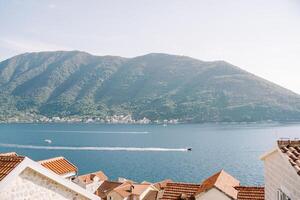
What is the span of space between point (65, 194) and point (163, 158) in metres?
148

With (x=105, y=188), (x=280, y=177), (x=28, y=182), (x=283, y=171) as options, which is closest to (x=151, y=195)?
(x=105, y=188)

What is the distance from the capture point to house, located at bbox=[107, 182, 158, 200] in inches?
2689

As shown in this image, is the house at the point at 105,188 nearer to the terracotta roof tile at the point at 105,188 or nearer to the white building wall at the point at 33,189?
the terracotta roof tile at the point at 105,188

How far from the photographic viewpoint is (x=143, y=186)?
238 feet

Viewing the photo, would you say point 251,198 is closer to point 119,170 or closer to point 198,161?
point 119,170

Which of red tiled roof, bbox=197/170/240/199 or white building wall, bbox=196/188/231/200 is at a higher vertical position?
red tiled roof, bbox=197/170/240/199

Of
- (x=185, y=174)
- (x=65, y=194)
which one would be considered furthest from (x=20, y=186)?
(x=185, y=174)

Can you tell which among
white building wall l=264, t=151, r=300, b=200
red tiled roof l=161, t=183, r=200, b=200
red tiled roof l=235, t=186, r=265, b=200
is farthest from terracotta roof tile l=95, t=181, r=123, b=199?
A: white building wall l=264, t=151, r=300, b=200

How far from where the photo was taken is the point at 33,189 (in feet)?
38.9

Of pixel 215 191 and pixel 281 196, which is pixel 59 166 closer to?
pixel 281 196

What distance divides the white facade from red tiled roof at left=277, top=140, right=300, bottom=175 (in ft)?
0.40

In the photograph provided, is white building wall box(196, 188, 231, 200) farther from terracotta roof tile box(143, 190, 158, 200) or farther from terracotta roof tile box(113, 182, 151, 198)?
terracotta roof tile box(113, 182, 151, 198)

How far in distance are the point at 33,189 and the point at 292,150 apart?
7689mm

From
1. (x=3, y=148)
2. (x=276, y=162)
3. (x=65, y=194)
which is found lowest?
(x=3, y=148)
